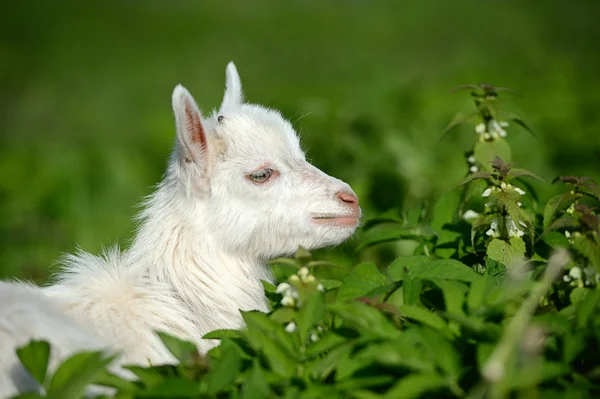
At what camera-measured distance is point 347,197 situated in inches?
193

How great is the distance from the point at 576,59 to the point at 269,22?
843 cm

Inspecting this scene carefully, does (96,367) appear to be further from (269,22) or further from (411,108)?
(269,22)

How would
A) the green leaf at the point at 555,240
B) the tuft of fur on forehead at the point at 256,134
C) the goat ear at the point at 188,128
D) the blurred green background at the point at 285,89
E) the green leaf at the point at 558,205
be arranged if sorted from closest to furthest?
the green leaf at the point at 558,205
the green leaf at the point at 555,240
the goat ear at the point at 188,128
the tuft of fur on forehead at the point at 256,134
the blurred green background at the point at 285,89

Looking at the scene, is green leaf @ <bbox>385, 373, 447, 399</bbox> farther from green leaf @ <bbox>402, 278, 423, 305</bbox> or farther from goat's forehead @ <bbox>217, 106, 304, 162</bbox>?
goat's forehead @ <bbox>217, 106, 304, 162</bbox>

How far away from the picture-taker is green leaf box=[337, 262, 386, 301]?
152 inches

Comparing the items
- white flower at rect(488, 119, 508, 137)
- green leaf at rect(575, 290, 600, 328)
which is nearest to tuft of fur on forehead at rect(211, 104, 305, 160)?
white flower at rect(488, 119, 508, 137)

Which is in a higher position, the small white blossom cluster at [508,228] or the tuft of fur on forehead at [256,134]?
the tuft of fur on forehead at [256,134]

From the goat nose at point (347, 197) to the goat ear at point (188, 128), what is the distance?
0.75 m

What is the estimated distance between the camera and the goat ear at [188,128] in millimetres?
4582

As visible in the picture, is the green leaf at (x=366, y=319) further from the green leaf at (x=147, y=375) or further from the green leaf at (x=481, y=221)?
the green leaf at (x=481, y=221)

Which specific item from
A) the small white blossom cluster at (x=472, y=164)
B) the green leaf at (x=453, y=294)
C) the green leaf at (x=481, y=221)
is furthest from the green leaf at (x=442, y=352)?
the small white blossom cluster at (x=472, y=164)

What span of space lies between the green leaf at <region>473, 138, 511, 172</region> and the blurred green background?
0.77 ft

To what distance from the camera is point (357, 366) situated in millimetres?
3178

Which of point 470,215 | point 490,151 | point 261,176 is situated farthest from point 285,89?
point 470,215
